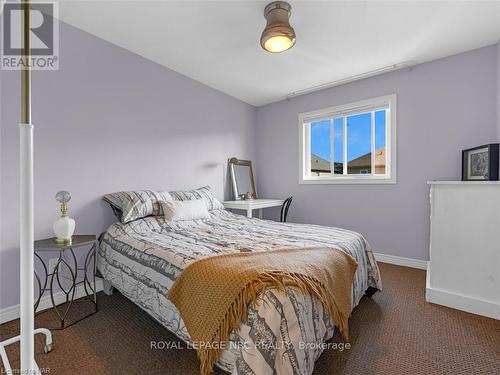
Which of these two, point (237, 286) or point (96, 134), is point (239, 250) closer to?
point (237, 286)

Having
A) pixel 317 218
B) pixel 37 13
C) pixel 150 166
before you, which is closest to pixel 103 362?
pixel 150 166

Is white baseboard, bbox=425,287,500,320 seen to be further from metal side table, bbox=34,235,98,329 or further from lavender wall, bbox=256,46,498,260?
metal side table, bbox=34,235,98,329

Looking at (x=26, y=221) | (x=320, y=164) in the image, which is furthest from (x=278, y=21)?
(x=320, y=164)

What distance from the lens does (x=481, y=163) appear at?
7.67 ft

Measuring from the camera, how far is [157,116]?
2.88m

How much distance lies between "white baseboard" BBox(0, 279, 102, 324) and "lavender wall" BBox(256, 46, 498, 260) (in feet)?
9.71

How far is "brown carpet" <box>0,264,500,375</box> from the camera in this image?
1384 mm

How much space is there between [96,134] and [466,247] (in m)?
3.44

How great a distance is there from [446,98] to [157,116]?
3.28 meters

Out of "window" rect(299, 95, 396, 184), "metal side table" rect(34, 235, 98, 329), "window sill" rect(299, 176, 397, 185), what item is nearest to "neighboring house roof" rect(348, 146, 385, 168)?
"window" rect(299, 95, 396, 184)

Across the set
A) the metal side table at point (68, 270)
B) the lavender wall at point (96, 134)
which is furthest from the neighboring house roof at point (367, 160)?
the metal side table at point (68, 270)

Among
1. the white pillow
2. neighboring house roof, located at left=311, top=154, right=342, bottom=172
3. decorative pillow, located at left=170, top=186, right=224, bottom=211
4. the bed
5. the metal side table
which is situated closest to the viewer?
the bed

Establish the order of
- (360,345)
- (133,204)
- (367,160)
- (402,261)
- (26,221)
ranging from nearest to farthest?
(26,221)
(360,345)
(133,204)
(402,261)
(367,160)

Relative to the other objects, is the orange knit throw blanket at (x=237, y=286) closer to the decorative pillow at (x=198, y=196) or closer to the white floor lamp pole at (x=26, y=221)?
the white floor lamp pole at (x=26, y=221)
